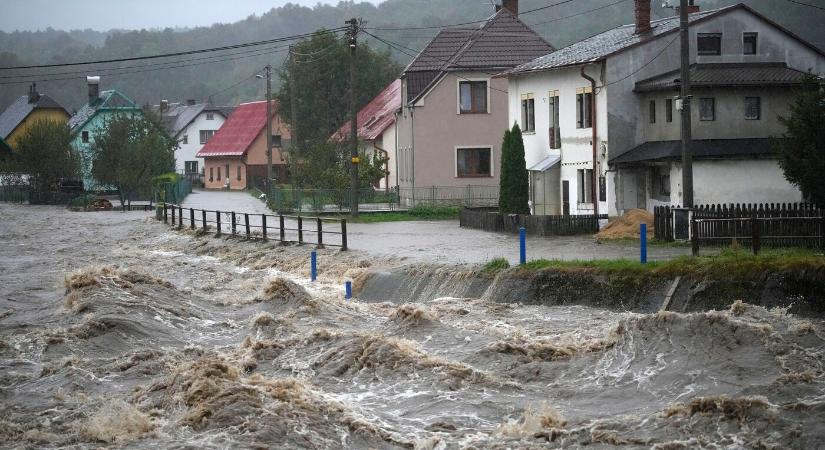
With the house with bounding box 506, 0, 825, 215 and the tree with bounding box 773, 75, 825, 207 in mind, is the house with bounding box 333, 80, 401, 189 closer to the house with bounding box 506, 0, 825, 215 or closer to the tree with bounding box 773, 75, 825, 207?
the house with bounding box 506, 0, 825, 215

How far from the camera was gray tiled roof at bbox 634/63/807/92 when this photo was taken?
37.4 m

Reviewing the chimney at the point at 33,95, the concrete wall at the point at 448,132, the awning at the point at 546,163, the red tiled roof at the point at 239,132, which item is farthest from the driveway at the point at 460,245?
the chimney at the point at 33,95

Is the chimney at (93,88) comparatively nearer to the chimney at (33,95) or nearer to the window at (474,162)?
the chimney at (33,95)

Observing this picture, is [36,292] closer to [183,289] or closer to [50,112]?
[183,289]

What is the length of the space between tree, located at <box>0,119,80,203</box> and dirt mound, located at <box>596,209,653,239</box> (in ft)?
163

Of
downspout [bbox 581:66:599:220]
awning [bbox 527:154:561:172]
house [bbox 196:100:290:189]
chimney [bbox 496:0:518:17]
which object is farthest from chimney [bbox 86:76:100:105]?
downspout [bbox 581:66:599:220]

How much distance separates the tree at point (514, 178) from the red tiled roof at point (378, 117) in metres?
22.0

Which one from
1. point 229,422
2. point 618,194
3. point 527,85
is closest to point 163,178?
point 527,85

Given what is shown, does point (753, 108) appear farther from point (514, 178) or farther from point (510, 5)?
point (510, 5)

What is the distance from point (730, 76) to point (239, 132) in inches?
2610

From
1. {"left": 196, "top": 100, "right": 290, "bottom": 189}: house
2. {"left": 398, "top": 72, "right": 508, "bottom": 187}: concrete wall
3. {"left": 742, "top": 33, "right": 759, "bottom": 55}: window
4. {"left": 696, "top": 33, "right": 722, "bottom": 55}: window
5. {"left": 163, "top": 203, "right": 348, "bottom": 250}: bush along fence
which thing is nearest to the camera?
{"left": 163, "top": 203, "right": 348, "bottom": 250}: bush along fence

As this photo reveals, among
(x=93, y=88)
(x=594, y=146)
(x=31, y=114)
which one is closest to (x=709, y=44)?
(x=594, y=146)

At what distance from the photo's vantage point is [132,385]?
18.1 m

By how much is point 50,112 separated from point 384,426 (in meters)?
97.4
